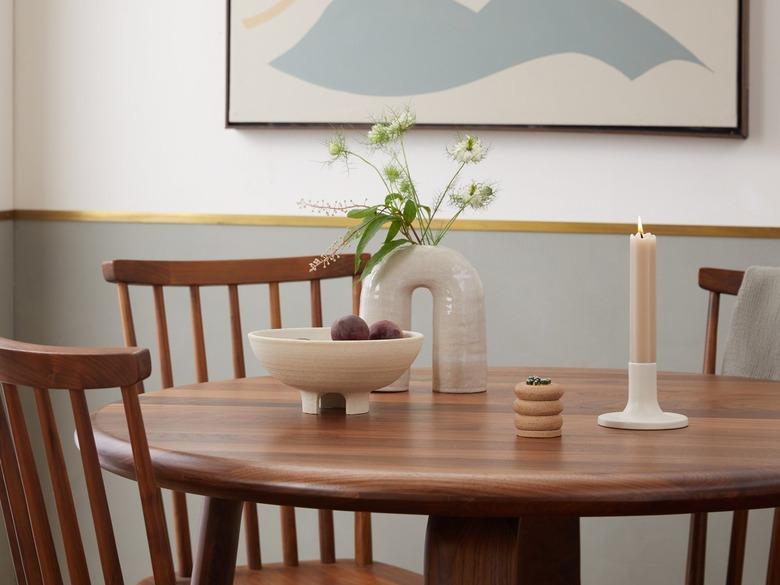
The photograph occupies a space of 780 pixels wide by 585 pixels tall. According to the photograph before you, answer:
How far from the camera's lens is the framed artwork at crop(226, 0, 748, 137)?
2541 millimetres

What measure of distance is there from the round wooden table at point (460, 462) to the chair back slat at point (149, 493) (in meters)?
0.08

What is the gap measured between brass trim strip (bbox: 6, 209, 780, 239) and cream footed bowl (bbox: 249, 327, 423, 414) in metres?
1.31

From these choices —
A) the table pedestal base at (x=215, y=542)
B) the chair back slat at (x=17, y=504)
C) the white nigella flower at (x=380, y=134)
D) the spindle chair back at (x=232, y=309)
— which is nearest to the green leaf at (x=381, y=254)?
the white nigella flower at (x=380, y=134)

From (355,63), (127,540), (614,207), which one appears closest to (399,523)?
(127,540)

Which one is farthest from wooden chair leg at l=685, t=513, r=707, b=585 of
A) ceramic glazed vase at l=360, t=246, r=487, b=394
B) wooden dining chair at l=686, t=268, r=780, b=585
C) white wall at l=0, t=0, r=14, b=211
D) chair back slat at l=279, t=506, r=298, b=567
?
white wall at l=0, t=0, r=14, b=211

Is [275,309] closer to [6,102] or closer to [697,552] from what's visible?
[697,552]

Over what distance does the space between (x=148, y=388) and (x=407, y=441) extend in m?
1.74

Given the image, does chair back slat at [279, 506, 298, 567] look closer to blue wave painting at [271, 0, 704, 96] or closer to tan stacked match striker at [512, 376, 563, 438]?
tan stacked match striker at [512, 376, 563, 438]

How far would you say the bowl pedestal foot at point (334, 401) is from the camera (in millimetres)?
1350

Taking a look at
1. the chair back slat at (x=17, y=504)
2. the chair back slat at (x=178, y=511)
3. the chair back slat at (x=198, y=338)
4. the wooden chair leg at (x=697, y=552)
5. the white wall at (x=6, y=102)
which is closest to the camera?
the chair back slat at (x=17, y=504)

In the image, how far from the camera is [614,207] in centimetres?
261

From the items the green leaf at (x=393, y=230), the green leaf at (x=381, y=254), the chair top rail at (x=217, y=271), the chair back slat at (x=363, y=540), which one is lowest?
the chair back slat at (x=363, y=540)

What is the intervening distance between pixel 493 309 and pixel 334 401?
1.32 metres

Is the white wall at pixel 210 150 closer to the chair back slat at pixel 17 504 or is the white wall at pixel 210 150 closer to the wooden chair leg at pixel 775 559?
the wooden chair leg at pixel 775 559
